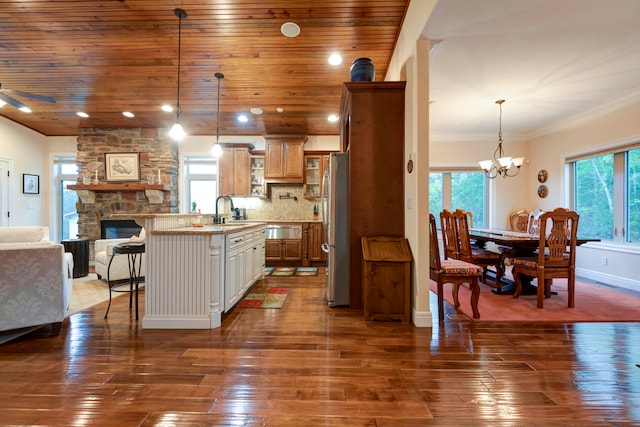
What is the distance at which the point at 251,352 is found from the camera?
2227 mm

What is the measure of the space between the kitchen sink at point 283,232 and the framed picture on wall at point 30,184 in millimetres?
5017

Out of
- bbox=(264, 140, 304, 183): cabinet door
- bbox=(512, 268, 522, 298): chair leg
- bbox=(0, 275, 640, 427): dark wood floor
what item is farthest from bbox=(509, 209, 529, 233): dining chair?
bbox=(264, 140, 304, 183): cabinet door

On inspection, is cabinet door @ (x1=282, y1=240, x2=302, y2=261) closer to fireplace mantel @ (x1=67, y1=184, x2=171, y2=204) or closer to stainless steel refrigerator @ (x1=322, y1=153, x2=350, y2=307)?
stainless steel refrigerator @ (x1=322, y1=153, x2=350, y2=307)

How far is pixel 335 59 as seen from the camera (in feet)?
12.5

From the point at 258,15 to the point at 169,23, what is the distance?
101cm

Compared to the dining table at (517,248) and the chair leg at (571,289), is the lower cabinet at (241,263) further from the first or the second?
the chair leg at (571,289)

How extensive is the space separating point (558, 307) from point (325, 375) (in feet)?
9.75

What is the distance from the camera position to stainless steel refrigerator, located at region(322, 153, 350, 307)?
128 inches

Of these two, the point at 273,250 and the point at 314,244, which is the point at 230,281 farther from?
the point at 314,244

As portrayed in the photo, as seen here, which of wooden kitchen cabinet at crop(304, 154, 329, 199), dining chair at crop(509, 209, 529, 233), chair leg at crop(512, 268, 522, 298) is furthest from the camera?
wooden kitchen cabinet at crop(304, 154, 329, 199)

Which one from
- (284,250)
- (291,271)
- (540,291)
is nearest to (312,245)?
(284,250)

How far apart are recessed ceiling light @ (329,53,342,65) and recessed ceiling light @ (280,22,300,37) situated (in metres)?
0.56

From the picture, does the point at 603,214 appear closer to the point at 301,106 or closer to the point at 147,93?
the point at 301,106

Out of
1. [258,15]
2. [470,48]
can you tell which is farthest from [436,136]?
[258,15]
